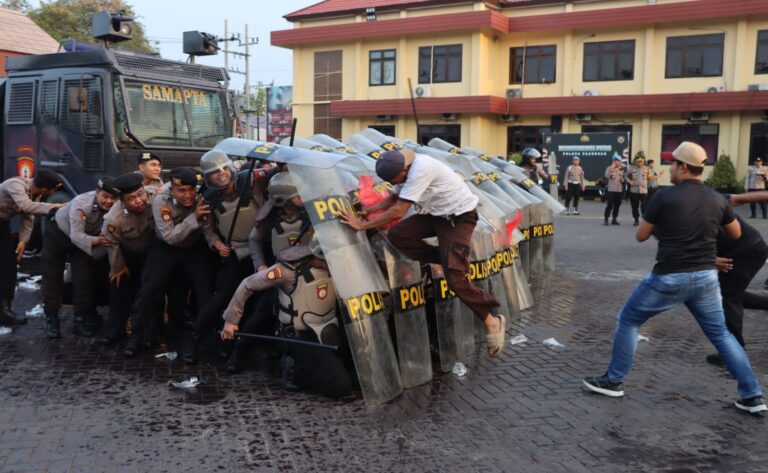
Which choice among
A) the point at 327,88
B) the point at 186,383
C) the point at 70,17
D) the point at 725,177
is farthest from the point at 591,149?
the point at 70,17

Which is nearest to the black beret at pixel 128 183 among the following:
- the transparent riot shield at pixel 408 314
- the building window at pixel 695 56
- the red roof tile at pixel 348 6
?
the transparent riot shield at pixel 408 314

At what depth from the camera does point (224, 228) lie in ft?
20.0

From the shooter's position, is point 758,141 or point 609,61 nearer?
point 758,141

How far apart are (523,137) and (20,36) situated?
1969 cm

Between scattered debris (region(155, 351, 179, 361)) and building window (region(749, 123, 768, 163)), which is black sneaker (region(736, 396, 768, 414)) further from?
building window (region(749, 123, 768, 163))

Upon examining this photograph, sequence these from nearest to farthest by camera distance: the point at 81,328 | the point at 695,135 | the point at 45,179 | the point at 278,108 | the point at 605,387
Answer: the point at 605,387, the point at 81,328, the point at 45,179, the point at 695,135, the point at 278,108

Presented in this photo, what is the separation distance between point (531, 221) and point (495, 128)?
73.5ft

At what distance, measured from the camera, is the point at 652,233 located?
5004mm

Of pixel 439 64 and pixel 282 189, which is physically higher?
pixel 439 64

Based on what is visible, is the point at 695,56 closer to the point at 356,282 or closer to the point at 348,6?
the point at 348,6

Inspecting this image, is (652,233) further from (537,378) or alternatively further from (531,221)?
(531,221)

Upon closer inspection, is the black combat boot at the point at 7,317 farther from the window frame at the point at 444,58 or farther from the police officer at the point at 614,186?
the window frame at the point at 444,58

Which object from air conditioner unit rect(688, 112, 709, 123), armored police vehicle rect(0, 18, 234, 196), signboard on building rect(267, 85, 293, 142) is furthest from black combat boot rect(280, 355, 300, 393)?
signboard on building rect(267, 85, 293, 142)

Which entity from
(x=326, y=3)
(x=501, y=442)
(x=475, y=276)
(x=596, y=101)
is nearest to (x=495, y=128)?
(x=596, y=101)
